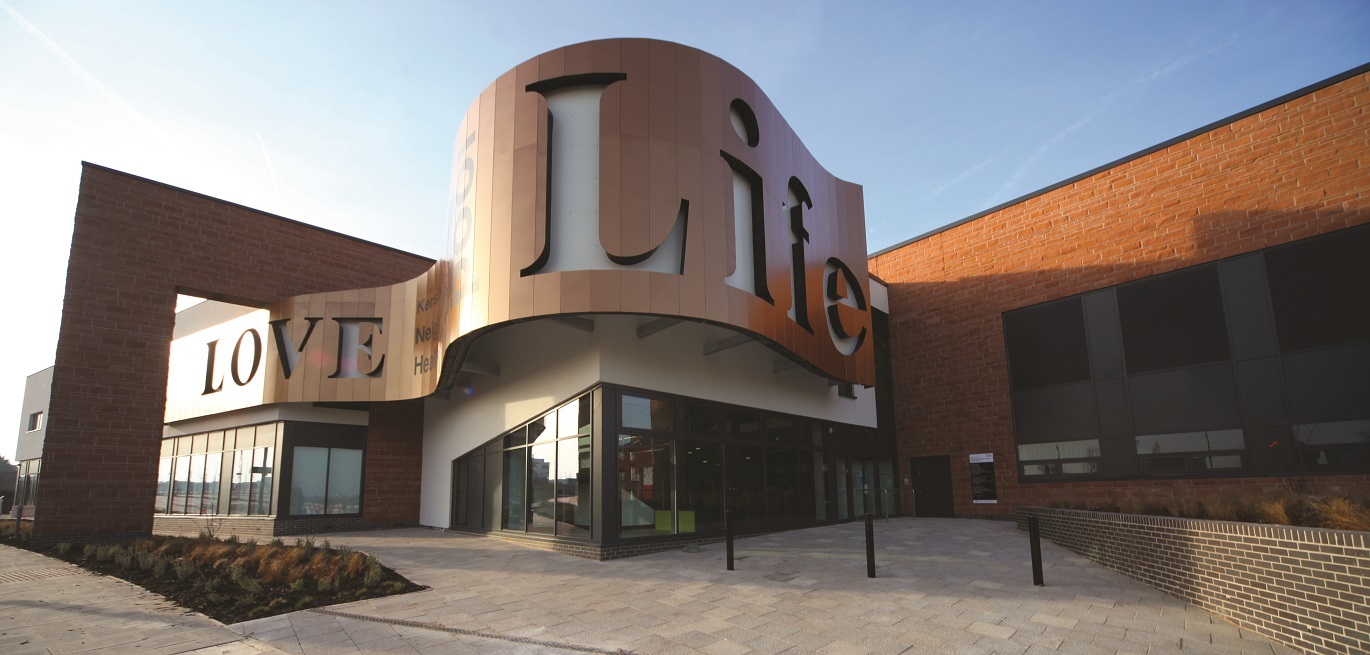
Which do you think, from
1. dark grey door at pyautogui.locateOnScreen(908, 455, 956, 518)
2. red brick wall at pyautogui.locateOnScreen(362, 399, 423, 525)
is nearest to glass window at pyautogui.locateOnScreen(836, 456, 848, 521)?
dark grey door at pyautogui.locateOnScreen(908, 455, 956, 518)

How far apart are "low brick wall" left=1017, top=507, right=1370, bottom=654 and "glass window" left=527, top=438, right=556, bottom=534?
9011mm

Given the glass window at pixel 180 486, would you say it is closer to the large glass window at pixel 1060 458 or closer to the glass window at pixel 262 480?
Result: the glass window at pixel 262 480

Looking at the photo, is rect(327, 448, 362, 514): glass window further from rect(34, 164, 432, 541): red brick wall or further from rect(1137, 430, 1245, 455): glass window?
rect(1137, 430, 1245, 455): glass window

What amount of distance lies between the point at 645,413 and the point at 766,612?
611 cm

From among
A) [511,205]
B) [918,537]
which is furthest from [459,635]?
[918,537]

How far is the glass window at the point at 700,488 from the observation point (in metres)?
14.0

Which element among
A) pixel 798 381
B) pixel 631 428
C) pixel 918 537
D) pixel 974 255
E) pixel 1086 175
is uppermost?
pixel 1086 175

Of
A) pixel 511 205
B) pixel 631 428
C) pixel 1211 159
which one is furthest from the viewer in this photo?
pixel 1211 159

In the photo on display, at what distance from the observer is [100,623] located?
764cm

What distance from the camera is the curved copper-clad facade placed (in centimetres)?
1159

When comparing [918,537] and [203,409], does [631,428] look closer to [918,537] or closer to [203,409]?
[918,537]

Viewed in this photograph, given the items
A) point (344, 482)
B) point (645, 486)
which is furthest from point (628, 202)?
point (344, 482)

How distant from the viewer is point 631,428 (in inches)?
521

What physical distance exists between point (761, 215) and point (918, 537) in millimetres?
8005
